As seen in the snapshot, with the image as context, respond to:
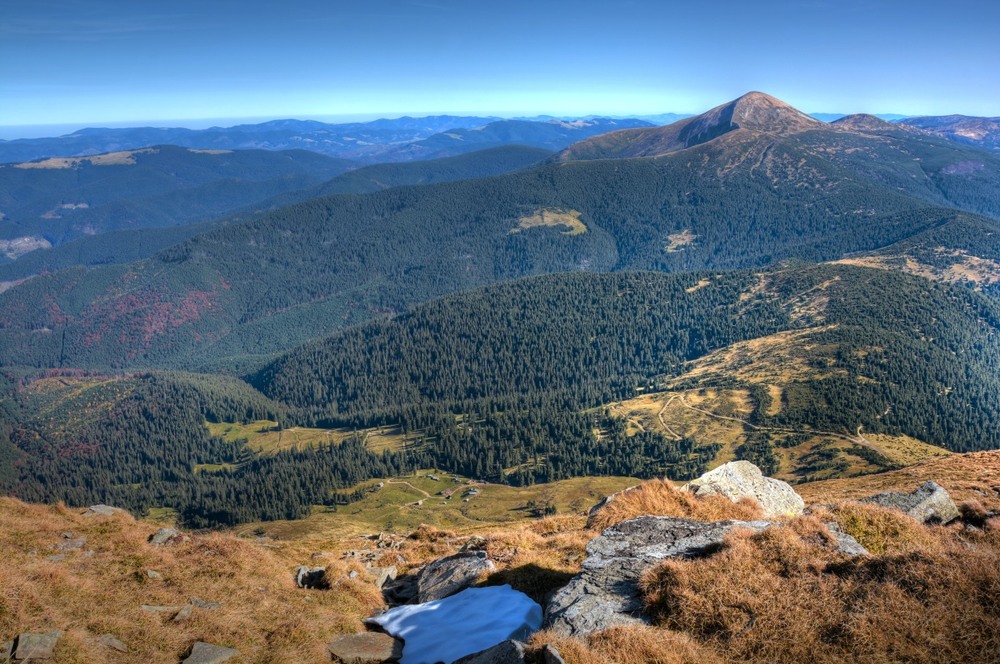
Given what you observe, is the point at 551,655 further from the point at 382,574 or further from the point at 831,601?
the point at 382,574

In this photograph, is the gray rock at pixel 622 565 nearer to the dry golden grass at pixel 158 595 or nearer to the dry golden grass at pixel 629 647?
the dry golden grass at pixel 629 647

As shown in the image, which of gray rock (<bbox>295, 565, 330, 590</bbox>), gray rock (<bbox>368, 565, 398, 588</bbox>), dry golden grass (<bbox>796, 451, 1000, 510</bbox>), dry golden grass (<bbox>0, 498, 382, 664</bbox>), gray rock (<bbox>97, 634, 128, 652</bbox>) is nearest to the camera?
gray rock (<bbox>97, 634, 128, 652</bbox>)

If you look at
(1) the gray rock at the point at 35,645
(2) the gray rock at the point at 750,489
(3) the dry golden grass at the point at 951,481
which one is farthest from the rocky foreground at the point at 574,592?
(3) the dry golden grass at the point at 951,481

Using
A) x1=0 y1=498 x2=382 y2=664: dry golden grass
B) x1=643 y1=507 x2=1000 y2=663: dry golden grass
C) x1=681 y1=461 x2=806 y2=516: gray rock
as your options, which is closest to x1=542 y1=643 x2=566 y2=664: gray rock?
x1=643 y1=507 x2=1000 y2=663: dry golden grass

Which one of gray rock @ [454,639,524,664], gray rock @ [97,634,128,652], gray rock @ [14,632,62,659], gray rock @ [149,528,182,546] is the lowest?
gray rock @ [149,528,182,546]

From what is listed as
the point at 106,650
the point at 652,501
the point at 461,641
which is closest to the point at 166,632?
the point at 106,650

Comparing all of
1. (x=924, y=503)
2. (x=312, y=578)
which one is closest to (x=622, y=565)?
(x=924, y=503)

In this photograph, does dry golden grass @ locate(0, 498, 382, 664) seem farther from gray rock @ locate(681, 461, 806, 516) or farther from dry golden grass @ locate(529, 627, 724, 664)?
gray rock @ locate(681, 461, 806, 516)

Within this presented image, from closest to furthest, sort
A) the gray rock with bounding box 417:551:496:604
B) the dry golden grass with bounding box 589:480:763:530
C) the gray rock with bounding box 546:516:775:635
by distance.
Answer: the gray rock with bounding box 546:516:775:635, the gray rock with bounding box 417:551:496:604, the dry golden grass with bounding box 589:480:763:530

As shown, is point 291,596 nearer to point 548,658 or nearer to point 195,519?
point 548,658
